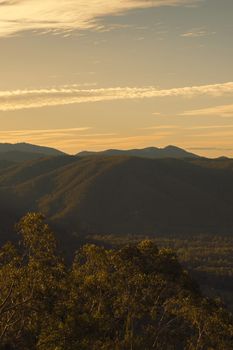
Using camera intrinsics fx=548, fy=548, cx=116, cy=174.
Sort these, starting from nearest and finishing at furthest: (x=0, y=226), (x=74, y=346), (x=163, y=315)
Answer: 1. (x=74, y=346)
2. (x=163, y=315)
3. (x=0, y=226)

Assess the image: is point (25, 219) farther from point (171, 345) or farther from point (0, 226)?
point (0, 226)

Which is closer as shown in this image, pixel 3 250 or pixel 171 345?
pixel 3 250

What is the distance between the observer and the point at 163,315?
121 feet

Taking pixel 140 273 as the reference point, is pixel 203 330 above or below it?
below

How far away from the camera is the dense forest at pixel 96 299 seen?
29.7 meters

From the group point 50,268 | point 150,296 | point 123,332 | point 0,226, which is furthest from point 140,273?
point 0,226

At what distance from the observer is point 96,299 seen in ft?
119

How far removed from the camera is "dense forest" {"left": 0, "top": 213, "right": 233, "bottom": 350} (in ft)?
97.3

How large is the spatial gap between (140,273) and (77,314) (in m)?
6.04

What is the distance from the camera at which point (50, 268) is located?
31281 mm

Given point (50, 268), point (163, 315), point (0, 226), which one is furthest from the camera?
point (0, 226)

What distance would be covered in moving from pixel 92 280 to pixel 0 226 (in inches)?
6236

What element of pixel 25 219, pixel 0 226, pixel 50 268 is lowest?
pixel 0 226

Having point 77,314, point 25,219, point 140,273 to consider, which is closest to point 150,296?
point 140,273
